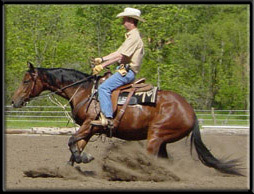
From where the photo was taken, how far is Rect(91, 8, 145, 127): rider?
314 inches

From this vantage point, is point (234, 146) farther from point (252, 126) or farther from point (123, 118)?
point (123, 118)

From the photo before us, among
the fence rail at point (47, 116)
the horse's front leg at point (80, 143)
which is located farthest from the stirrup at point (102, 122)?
the fence rail at point (47, 116)

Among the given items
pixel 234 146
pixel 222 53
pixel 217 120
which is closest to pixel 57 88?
pixel 234 146

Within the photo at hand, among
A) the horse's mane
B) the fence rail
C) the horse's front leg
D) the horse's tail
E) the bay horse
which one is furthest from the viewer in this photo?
the fence rail

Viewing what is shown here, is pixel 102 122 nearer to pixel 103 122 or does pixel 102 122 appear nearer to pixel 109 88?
pixel 103 122

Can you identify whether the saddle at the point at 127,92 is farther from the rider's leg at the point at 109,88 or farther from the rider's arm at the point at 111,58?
the rider's arm at the point at 111,58

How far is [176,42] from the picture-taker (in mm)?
25359

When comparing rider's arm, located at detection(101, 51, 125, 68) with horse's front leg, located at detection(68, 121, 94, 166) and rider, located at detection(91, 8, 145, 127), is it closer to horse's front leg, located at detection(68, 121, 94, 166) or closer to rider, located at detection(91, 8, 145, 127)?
rider, located at detection(91, 8, 145, 127)

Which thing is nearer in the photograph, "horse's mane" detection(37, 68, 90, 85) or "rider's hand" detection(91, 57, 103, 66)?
"rider's hand" detection(91, 57, 103, 66)

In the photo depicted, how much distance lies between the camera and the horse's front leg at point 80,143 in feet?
25.8

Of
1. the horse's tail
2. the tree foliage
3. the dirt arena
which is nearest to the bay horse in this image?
the horse's tail

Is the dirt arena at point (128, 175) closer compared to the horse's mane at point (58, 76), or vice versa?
the dirt arena at point (128, 175)

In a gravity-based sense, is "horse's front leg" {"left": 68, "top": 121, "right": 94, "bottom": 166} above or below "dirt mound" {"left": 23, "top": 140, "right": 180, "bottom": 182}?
above

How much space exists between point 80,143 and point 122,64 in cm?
144
